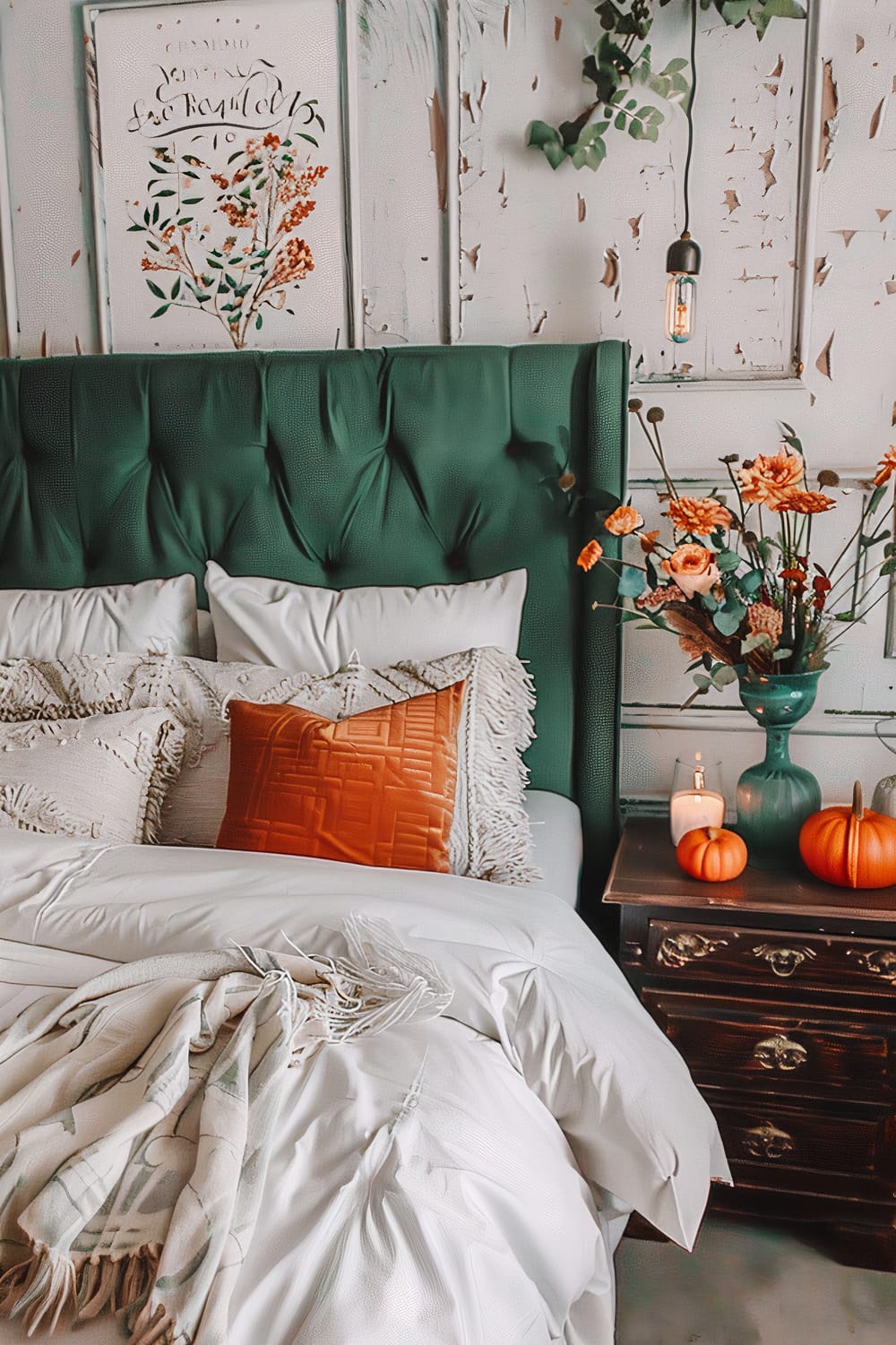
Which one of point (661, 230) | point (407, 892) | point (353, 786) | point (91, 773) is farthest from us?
point (661, 230)

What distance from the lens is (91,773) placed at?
1.64 metres

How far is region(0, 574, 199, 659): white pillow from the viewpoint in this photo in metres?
1.96

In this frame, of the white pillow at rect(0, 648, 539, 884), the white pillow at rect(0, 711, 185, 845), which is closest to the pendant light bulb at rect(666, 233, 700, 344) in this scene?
the white pillow at rect(0, 648, 539, 884)

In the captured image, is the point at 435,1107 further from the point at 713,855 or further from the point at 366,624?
the point at 366,624

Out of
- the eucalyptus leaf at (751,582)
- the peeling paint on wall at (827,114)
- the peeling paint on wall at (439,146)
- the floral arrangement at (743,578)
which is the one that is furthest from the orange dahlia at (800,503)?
the peeling paint on wall at (439,146)

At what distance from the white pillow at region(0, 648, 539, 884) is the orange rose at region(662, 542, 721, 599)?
30 centimetres

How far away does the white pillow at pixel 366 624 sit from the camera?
185cm

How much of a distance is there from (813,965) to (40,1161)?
1.18 m

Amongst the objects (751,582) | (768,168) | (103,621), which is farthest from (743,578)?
(103,621)

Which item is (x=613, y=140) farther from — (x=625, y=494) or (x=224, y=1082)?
(x=224, y=1082)

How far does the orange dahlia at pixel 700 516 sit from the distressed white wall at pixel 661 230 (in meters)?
0.31

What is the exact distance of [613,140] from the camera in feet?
6.41

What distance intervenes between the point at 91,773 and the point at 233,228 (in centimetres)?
117

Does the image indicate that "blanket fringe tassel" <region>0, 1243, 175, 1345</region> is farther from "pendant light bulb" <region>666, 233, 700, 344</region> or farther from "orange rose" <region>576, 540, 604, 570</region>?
"pendant light bulb" <region>666, 233, 700, 344</region>
